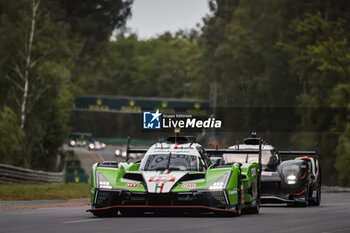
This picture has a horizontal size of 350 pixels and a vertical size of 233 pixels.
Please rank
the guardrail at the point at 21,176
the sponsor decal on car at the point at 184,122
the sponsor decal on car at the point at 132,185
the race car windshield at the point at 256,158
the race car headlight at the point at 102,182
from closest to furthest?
the sponsor decal on car at the point at 132,185
the race car headlight at the point at 102,182
the sponsor decal on car at the point at 184,122
the race car windshield at the point at 256,158
the guardrail at the point at 21,176

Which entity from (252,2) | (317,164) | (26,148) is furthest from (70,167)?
(317,164)

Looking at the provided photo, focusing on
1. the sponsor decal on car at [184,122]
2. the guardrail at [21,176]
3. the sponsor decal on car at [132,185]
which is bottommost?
the guardrail at [21,176]

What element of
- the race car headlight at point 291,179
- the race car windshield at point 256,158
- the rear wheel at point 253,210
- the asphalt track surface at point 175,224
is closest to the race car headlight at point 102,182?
the asphalt track surface at point 175,224

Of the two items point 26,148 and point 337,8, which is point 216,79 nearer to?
point 337,8

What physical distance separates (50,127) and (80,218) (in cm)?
4026

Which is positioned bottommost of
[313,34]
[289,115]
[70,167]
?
[70,167]

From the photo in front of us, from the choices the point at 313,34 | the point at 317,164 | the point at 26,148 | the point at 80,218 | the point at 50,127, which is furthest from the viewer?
the point at 313,34

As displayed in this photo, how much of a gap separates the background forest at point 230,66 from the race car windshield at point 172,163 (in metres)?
27.4

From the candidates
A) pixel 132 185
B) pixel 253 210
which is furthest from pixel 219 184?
pixel 253 210

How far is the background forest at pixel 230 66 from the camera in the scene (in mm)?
49250

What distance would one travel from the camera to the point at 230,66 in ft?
275

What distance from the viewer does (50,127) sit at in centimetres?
5556

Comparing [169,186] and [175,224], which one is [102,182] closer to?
[169,186]

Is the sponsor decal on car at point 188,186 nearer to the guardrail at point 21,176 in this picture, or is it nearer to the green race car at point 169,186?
the green race car at point 169,186
